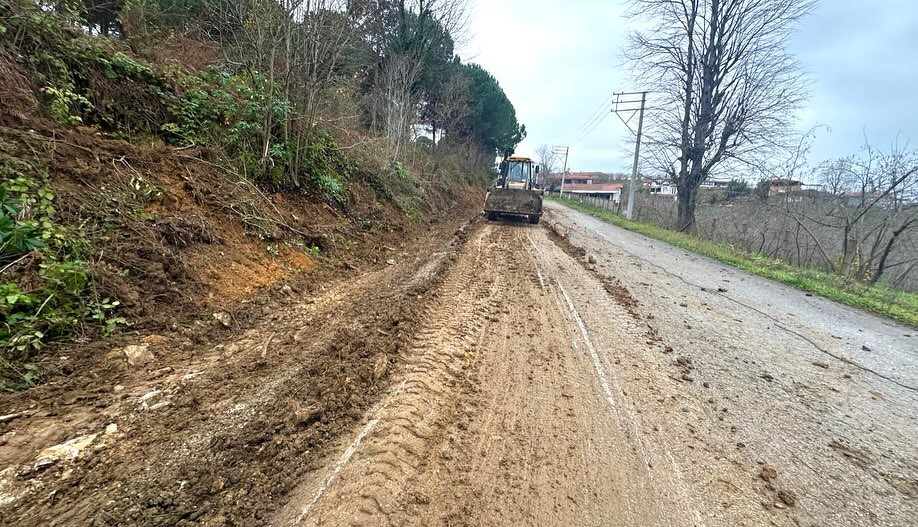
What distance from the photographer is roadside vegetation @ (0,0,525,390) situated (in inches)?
102

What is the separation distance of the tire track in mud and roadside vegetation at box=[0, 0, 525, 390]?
2.01 metres

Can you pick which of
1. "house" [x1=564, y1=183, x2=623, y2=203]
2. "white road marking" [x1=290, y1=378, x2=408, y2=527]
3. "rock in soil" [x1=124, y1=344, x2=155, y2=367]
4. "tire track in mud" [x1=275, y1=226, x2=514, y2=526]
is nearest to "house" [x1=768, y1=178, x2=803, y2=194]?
"tire track in mud" [x1=275, y1=226, x2=514, y2=526]

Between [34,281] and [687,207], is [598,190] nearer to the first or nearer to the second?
[687,207]

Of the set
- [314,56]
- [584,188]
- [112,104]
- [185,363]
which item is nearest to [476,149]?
[314,56]

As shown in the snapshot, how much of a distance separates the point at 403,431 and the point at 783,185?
17.5 m

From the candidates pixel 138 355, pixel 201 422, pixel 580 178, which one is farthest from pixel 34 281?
pixel 580 178

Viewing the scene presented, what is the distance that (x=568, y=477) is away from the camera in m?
1.86

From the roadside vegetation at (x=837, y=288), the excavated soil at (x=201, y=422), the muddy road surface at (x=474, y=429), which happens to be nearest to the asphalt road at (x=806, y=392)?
the muddy road surface at (x=474, y=429)

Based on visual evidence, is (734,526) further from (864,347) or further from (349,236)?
(349,236)

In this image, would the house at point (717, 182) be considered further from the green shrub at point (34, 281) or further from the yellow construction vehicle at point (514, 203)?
the green shrub at point (34, 281)

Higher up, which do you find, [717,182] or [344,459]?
[717,182]

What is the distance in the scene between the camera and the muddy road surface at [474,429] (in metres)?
1.60

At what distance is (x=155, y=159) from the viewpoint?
4148mm

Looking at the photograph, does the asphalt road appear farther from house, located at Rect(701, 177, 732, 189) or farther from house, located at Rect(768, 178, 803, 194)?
house, located at Rect(701, 177, 732, 189)
